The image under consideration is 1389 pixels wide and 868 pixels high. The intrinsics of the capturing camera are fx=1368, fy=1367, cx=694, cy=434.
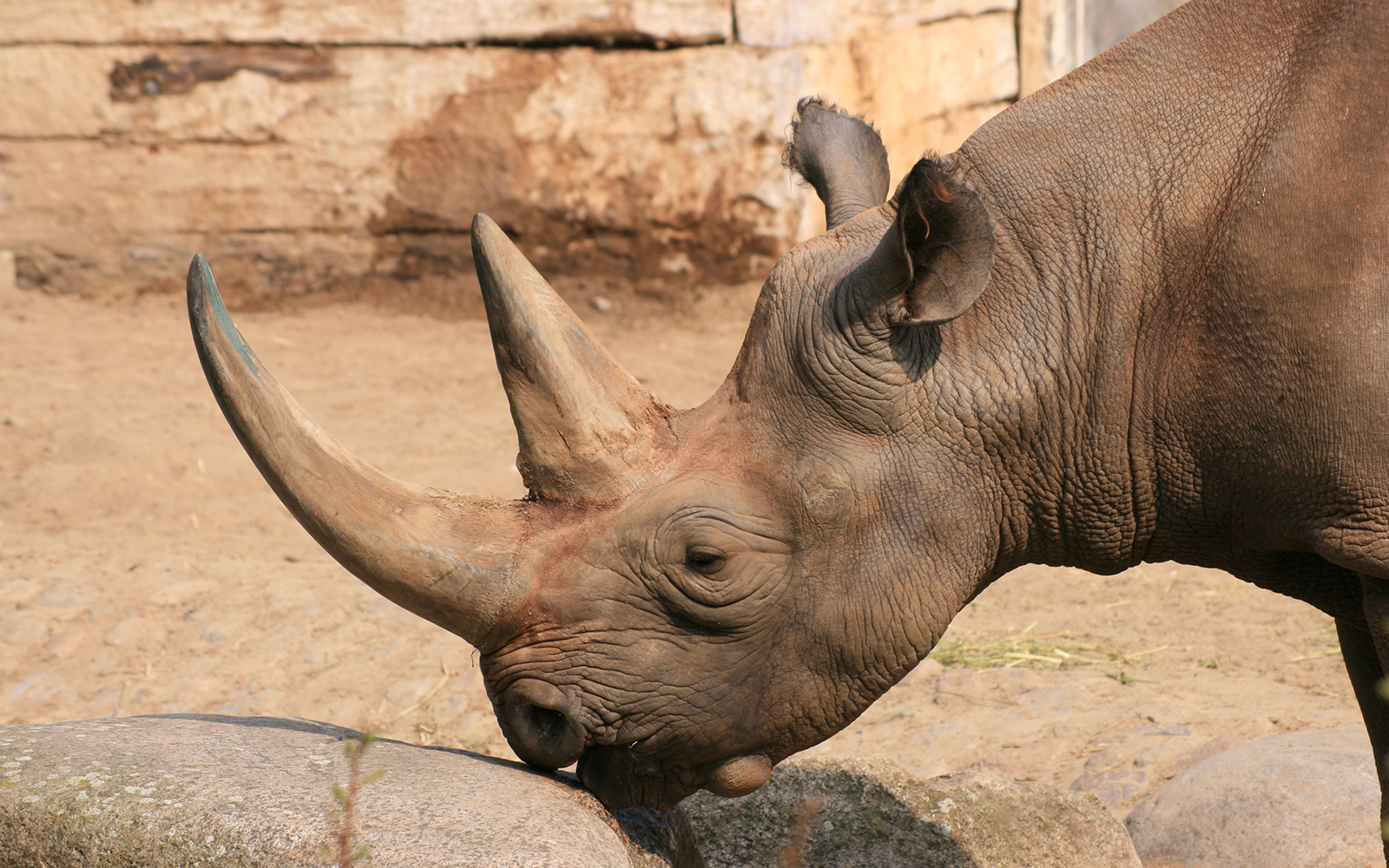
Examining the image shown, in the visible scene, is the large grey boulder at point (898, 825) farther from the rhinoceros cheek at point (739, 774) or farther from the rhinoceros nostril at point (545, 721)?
the rhinoceros nostril at point (545, 721)

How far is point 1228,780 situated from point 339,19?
7478 mm

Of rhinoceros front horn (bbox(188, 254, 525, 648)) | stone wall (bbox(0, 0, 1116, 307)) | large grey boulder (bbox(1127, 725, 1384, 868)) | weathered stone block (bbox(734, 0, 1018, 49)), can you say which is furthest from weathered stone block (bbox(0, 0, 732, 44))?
rhinoceros front horn (bbox(188, 254, 525, 648))

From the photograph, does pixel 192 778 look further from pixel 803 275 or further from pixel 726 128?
pixel 726 128

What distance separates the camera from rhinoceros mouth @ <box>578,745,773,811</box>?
304 cm

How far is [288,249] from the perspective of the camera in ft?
31.3

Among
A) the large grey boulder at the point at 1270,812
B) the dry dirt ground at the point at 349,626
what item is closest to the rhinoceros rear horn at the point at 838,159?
the dry dirt ground at the point at 349,626

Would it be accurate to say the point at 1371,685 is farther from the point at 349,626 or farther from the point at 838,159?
the point at 349,626

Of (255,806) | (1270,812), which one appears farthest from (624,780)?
(1270,812)

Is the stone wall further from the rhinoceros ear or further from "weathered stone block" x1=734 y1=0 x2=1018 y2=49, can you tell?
the rhinoceros ear

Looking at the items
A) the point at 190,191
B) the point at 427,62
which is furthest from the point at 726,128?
the point at 190,191

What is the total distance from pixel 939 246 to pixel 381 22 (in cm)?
729

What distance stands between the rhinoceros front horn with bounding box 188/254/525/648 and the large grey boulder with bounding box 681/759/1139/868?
124cm

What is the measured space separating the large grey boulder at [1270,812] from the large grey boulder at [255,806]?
1.91 meters

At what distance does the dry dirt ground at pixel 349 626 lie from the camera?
4.85 metres
